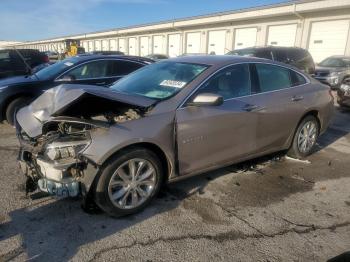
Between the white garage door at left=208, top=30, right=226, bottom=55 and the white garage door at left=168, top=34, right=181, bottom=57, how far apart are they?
4395 millimetres

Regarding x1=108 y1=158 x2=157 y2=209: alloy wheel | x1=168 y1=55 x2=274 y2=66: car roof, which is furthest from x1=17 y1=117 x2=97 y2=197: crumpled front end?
x1=168 y1=55 x2=274 y2=66: car roof

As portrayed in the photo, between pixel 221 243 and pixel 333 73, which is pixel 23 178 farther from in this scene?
pixel 333 73

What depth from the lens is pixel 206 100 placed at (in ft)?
11.0

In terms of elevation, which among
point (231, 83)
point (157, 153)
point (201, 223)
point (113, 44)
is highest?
point (231, 83)

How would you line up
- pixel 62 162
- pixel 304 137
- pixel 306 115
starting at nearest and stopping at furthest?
pixel 62 162 → pixel 306 115 → pixel 304 137

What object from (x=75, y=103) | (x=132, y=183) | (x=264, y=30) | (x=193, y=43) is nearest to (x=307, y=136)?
(x=132, y=183)

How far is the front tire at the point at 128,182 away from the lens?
118 inches

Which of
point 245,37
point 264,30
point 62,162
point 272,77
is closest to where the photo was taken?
point 62,162

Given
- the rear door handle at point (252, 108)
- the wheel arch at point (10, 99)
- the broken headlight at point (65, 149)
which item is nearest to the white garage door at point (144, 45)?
the wheel arch at point (10, 99)

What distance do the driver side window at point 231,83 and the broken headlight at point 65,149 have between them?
144 cm

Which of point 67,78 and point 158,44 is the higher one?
point 67,78

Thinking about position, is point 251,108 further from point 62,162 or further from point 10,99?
point 10,99

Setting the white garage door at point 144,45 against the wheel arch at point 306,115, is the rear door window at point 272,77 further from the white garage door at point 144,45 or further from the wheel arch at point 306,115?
the white garage door at point 144,45

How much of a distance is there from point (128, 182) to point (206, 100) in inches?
46.7
